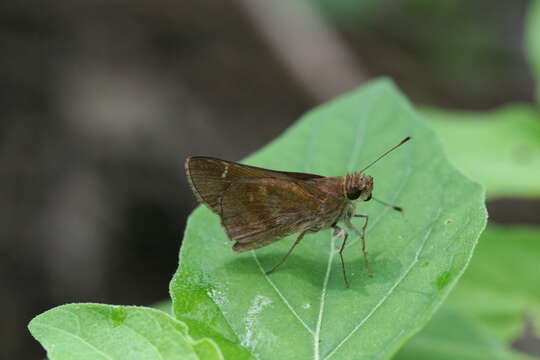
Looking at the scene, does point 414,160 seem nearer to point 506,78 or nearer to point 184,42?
point 184,42

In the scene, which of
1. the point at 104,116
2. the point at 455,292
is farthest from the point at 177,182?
the point at 455,292

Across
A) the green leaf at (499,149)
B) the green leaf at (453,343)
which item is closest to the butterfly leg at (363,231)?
the green leaf at (453,343)

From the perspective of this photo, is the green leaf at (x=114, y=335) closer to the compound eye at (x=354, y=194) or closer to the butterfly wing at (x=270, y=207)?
the butterfly wing at (x=270, y=207)

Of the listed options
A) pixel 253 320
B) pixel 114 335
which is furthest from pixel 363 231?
pixel 114 335

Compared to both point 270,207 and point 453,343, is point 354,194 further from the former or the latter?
point 453,343

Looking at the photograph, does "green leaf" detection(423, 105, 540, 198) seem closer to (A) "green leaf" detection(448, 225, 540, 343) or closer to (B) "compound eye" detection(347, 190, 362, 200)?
(A) "green leaf" detection(448, 225, 540, 343)

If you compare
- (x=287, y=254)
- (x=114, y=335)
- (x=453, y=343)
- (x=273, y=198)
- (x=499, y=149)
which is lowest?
(x=453, y=343)

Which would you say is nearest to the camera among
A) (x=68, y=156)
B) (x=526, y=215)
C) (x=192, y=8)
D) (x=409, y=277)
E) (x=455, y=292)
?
(x=409, y=277)
